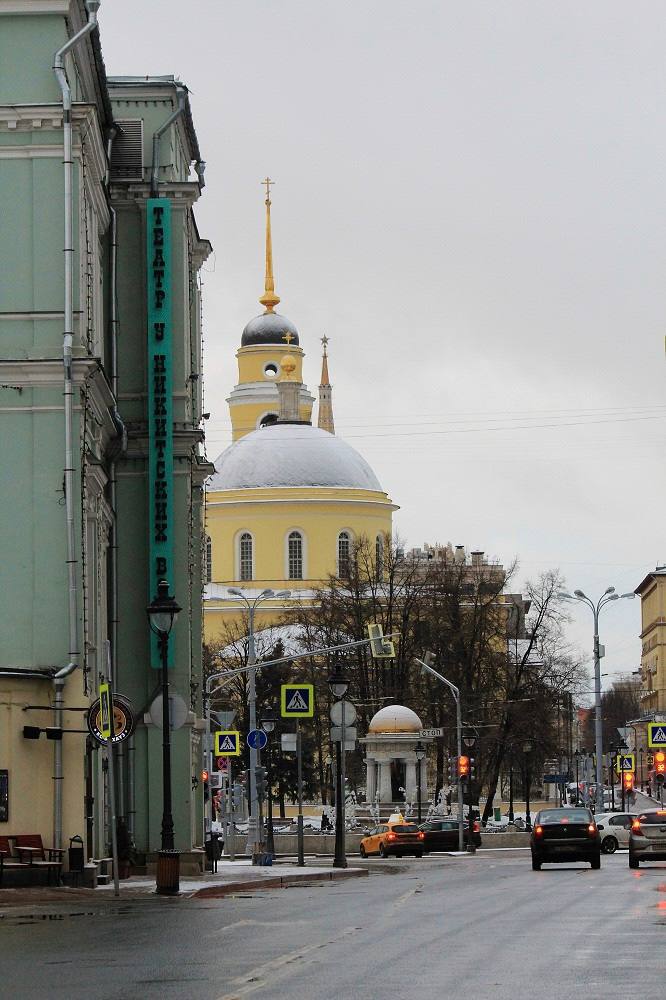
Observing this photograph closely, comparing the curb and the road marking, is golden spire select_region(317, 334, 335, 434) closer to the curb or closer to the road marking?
the curb

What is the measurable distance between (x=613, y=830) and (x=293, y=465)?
73170mm

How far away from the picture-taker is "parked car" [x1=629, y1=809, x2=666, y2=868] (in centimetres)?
3969

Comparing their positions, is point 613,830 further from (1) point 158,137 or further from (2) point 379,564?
(2) point 379,564

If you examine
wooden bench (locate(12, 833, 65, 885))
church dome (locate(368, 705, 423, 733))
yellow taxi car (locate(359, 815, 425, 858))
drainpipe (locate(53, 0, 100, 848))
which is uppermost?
drainpipe (locate(53, 0, 100, 848))

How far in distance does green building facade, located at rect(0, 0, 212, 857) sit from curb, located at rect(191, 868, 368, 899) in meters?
2.46

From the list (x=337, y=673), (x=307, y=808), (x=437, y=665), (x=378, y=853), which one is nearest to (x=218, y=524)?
(x=307, y=808)

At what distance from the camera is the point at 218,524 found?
5089 inches

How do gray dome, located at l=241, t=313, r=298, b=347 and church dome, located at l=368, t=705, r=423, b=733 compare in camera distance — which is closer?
church dome, located at l=368, t=705, r=423, b=733

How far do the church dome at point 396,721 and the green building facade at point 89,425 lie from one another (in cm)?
4341

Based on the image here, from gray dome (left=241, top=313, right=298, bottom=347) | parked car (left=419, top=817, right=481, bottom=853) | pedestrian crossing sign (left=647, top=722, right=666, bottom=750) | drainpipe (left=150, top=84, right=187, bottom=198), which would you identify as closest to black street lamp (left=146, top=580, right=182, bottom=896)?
drainpipe (left=150, top=84, right=187, bottom=198)

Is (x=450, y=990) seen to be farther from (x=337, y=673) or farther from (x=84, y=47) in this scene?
(x=337, y=673)

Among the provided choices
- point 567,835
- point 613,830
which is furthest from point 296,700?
→ point 613,830

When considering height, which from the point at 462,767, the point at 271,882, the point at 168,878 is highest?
the point at 462,767

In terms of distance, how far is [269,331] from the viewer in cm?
15150
